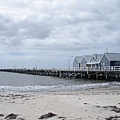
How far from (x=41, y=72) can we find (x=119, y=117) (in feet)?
266

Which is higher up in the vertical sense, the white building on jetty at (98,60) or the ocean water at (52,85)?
the white building on jetty at (98,60)

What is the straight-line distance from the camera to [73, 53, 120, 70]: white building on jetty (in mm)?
60688

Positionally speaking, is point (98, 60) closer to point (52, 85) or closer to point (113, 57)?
point (113, 57)

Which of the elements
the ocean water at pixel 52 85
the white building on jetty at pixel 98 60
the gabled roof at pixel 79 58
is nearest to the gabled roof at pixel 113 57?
the white building on jetty at pixel 98 60

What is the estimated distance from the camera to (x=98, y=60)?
6744 cm

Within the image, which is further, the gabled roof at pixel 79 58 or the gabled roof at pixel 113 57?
the gabled roof at pixel 79 58

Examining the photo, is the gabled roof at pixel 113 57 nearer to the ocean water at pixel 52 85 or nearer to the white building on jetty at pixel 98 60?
the white building on jetty at pixel 98 60

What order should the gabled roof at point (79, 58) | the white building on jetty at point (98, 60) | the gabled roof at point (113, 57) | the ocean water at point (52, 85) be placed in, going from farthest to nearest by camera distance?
1. the gabled roof at point (79, 58)
2. the white building on jetty at point (98, 60)
3. the gabled roof at point (113, 57)
4. the ocean water at point (52, 85)

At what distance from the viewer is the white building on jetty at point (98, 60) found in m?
60.7

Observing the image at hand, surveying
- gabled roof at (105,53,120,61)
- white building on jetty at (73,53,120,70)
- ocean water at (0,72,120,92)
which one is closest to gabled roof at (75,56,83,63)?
white building on jetty at (73,53,120,70)

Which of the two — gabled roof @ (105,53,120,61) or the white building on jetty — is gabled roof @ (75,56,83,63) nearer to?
the white building on jetty

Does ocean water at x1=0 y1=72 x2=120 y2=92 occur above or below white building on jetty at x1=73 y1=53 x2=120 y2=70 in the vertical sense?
below

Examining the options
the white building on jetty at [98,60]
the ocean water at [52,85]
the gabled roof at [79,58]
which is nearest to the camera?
the ocean water at [52,85]

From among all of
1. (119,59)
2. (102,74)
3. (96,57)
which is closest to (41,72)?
(96,57)
